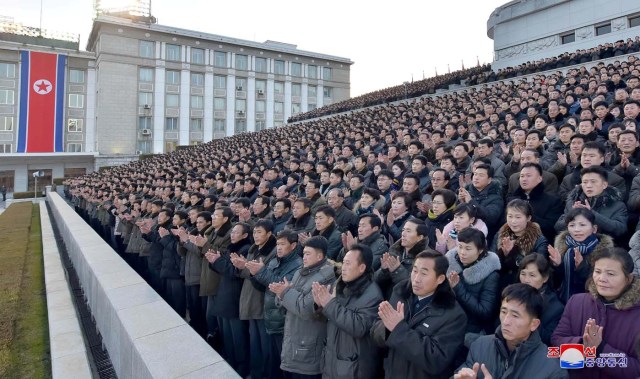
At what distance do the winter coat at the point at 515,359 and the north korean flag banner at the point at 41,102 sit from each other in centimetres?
4750

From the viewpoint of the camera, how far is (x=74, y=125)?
42.8 metres

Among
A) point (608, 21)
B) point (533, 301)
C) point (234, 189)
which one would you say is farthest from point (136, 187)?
point (608, 21)

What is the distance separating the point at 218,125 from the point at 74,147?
15.0 meters

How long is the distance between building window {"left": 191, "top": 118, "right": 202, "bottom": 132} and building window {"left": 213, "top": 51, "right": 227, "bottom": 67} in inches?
273

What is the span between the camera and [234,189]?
9.38 metres

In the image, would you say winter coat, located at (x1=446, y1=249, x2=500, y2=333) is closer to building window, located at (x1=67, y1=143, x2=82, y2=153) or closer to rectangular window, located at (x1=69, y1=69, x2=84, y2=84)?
building window, located at (x1=67, y1=143, x2=82, y2=153)

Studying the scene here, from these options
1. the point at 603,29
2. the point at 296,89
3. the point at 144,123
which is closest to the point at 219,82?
the point at 144,123

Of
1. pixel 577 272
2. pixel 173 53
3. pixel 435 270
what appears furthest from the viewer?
pixel 173 53

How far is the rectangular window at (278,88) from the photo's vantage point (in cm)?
5253

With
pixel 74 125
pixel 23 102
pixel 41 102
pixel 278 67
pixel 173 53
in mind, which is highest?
pixel 278 67

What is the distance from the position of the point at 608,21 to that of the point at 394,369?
104 ft

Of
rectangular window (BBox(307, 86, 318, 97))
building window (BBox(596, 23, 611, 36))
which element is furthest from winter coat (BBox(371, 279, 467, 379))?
rectangular window (BBox(307, 86, 318, 97))

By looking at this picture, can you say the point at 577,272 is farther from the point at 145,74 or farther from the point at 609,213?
the point at 145,74

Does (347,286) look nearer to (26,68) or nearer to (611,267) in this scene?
(611,267)
